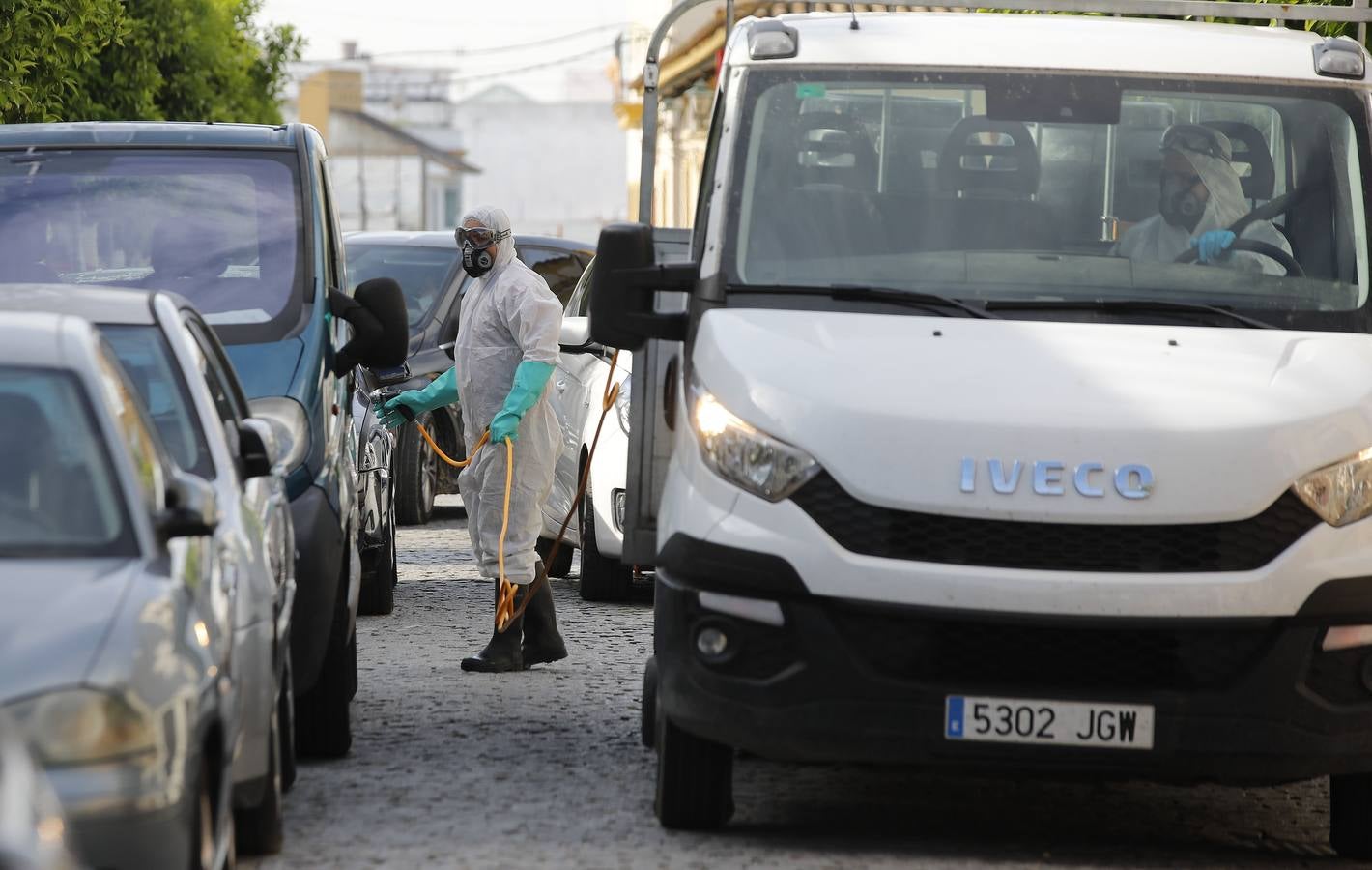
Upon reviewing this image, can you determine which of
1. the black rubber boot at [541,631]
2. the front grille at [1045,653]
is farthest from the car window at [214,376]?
the black rubber boot at [541,631]

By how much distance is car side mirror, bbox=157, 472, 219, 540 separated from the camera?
5.31m

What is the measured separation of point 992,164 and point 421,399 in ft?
12.6

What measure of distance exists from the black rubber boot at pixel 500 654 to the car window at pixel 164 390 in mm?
3501

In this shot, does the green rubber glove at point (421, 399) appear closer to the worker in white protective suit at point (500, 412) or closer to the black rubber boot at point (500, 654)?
the worker in white protective suit at point (500, 412)

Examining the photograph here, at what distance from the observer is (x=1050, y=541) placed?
6.04m

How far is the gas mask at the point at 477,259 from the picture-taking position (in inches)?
392

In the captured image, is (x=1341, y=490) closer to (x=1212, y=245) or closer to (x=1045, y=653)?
(x=1045, y=653)

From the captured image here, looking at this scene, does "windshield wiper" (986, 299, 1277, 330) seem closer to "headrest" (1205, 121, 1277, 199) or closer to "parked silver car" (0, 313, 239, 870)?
"headrest" (1205, 121, 1277, 199)

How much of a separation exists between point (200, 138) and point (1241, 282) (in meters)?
3.97

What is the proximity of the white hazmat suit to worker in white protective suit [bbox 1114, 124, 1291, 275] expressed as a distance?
3.31 metres

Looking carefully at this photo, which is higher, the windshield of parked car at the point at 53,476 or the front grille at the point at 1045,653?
the windshield of parked car at the point at 53,476

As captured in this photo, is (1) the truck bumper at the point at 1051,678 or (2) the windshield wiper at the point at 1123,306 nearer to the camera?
(1) the truck bumper at the point at 1051,678

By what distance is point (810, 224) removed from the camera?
22.7 feet

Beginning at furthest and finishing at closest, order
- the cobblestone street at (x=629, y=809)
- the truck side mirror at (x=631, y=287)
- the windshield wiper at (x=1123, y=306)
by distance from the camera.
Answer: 1. the truck side mirror at (x=631, y=287)
2. the windshield wiper at (x=1123, y=306)
3. the cobblestone street at (x=629, y=809)
